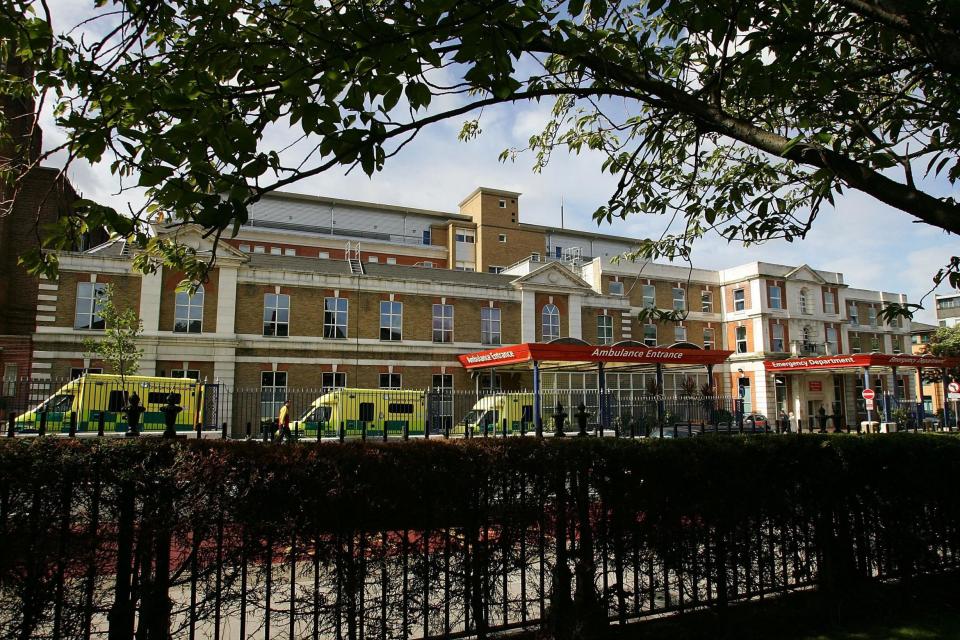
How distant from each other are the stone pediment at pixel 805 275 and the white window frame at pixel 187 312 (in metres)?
45.8

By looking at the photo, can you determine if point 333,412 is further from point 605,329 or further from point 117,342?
point 605,329

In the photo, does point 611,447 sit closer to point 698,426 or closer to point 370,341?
point 698,426

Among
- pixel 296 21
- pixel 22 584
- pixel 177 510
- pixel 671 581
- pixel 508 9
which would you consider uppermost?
pixel 296 21

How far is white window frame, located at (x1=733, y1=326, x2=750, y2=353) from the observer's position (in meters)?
51.9

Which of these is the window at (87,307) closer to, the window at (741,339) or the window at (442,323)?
the window at (442,323)

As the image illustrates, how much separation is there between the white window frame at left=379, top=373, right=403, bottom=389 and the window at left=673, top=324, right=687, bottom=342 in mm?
24881

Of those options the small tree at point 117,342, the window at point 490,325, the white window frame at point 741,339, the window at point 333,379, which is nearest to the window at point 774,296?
the white window frame at point 741,339

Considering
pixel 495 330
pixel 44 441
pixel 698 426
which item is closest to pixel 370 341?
pixel 495 330

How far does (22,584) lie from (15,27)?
176 inches

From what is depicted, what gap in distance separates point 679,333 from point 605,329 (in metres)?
10.2

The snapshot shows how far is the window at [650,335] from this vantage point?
48.6 metres

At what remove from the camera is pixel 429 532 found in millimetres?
4770

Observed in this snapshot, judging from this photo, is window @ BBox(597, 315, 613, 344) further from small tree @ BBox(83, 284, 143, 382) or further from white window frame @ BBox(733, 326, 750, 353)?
small tree @ BBox(83, 284, 143, 382)

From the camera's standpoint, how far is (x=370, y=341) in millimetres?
36062
